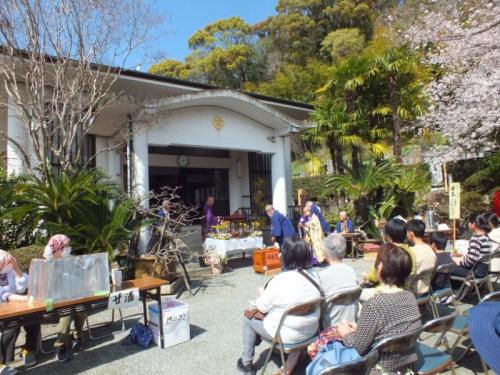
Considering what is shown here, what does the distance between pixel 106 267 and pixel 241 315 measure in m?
2.32

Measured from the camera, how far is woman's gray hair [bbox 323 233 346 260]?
362 centimetres

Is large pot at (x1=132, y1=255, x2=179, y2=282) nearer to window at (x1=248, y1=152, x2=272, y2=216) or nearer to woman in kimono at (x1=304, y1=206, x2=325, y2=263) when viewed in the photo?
woman in kimono at (x1=304, y1=206, x2=325, y2=263)

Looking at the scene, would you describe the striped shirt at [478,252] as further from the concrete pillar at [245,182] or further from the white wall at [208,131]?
the concrete pillar at [245,182]

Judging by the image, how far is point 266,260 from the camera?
326 inches

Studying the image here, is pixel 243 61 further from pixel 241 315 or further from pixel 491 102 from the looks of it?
pixel 241 315

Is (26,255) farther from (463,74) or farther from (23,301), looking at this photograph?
(463,74)

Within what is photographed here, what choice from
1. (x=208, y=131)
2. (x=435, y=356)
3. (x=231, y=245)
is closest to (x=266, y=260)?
(x=231, y=245)

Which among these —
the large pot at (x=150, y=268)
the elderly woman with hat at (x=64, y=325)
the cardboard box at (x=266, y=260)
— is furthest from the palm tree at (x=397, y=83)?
the elderly woman with hat at (x=64, y=325)

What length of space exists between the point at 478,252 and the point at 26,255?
6469 mm

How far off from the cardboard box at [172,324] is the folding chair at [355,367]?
274 centimetres

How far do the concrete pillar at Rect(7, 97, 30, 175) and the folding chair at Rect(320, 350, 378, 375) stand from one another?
733 centimetres

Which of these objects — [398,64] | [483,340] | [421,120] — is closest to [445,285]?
[483,340]

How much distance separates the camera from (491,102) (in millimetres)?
13148

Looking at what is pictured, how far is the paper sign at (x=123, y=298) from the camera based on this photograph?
3.88m
